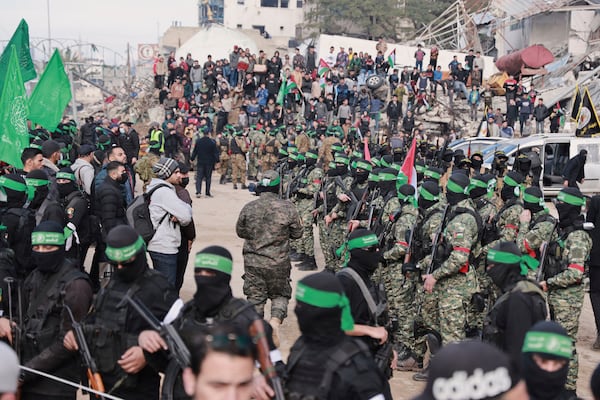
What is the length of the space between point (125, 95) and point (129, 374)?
138ft

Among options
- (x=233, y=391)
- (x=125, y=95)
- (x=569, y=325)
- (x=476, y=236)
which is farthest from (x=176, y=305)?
(x=125, y=95)

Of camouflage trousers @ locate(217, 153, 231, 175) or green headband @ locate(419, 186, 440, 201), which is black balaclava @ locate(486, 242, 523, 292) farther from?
camouflage trousers @ locate(217, 153, 231, 175)

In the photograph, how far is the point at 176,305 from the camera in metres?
4.62

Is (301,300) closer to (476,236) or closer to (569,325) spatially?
(476,236)

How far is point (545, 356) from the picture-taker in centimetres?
382

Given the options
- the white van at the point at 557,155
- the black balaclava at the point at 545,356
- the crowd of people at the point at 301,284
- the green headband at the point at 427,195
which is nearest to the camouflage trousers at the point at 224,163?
the crowd of people at the point at 301,284

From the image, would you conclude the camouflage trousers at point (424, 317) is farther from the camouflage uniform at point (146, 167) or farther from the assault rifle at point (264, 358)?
the camouflage uniform at point (146, 167)

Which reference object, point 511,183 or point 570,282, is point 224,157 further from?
point 570,282

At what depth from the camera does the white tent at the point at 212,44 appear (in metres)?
48.9

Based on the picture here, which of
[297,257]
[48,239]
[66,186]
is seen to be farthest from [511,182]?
[48,239]

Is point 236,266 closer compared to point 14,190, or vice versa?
point 14,190

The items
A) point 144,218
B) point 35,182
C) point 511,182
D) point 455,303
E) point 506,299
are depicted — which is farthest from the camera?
point 511,182

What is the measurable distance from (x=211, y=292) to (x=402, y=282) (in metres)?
4.49

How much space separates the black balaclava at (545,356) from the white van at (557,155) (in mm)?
16349
